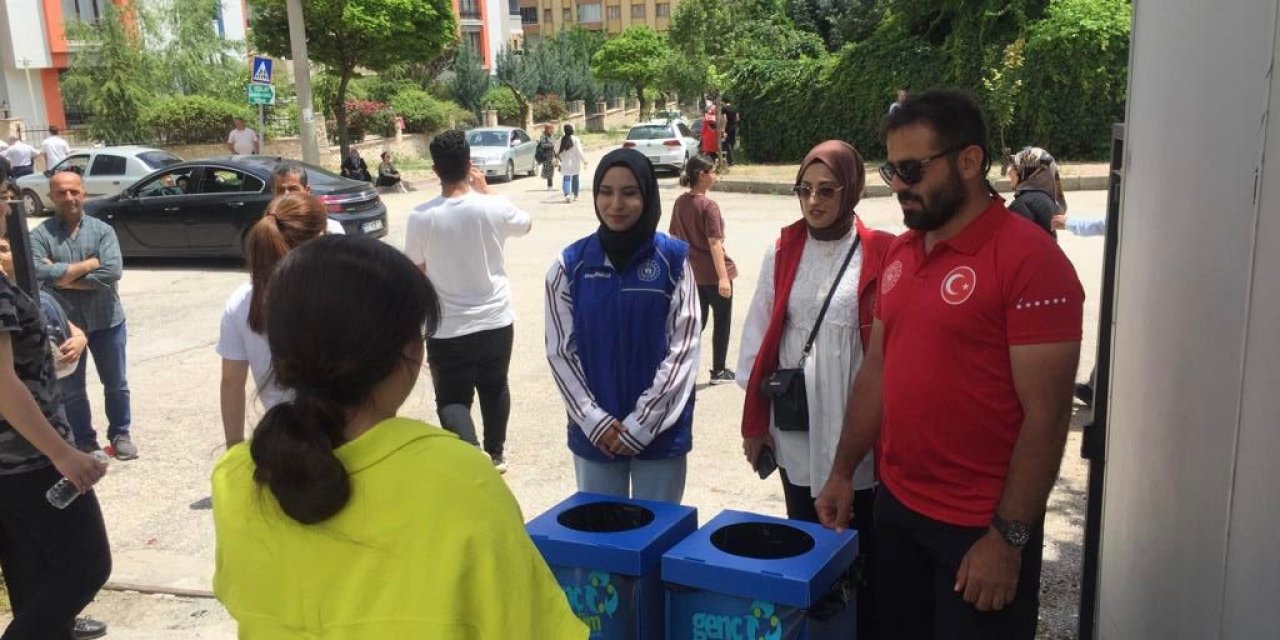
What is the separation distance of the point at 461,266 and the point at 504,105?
128 ft

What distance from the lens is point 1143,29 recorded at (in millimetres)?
2859

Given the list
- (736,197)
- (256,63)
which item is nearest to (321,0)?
(256,63)

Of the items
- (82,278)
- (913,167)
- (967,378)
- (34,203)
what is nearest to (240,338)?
(82,278)

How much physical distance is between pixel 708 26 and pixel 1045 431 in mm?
28876

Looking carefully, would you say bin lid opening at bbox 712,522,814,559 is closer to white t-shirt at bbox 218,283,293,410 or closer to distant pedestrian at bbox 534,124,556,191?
white t-shirt at bbox 218,283,293,410

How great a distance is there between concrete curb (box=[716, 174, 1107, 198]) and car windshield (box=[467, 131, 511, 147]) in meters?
6.96

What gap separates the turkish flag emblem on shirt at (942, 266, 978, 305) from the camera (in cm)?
243

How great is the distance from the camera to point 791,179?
20.5 m

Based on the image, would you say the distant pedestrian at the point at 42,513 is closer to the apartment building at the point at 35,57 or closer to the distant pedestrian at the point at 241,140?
the distant pedestrian at the point at 241,140

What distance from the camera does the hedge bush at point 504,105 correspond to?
42781 millimetres

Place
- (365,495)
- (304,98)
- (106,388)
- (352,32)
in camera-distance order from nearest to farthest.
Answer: (365,495) → (106,388) → (304,98) → (352,32)

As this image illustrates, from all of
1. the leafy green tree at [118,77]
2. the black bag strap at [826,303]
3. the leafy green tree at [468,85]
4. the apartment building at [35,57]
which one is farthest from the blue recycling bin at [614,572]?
the leafy green tree at [468,85]

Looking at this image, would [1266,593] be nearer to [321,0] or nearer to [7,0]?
[321,0]

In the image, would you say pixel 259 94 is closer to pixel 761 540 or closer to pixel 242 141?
pixel 242 141
